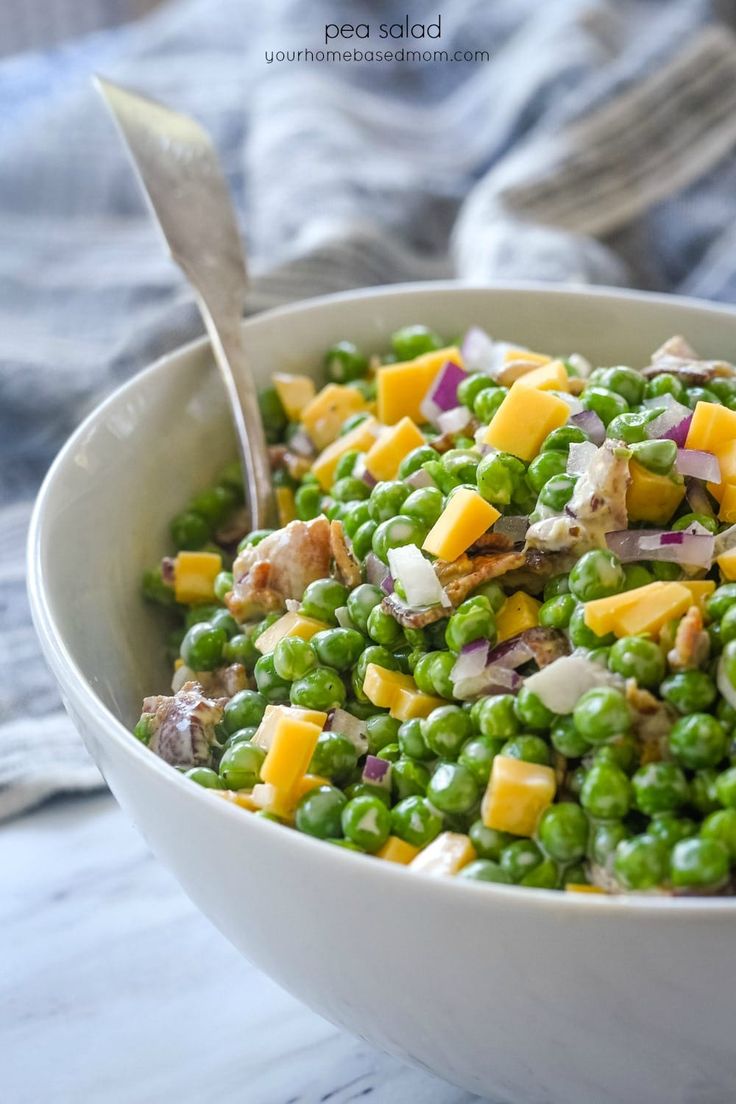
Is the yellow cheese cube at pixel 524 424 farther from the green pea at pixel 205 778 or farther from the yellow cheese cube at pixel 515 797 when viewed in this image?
the green pea at pixel 205 778

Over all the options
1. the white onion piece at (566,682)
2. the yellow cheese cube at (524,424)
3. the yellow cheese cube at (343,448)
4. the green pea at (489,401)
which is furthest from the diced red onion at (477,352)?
the white onion piece at (566,682)

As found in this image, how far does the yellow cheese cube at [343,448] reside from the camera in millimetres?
2832

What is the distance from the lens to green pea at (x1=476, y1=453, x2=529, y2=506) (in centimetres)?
227

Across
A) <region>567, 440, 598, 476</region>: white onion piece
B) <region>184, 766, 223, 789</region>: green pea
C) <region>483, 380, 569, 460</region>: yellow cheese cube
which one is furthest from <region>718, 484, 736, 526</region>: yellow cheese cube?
<region>184, 766, 223, 789</region>: green pea

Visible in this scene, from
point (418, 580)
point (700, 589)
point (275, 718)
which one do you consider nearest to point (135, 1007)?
point (275, 718)

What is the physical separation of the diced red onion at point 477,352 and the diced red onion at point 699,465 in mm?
889

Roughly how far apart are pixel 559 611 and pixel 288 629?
58 centimetres

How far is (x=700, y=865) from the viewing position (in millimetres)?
1656

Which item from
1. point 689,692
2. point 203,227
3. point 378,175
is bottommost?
point 689,692

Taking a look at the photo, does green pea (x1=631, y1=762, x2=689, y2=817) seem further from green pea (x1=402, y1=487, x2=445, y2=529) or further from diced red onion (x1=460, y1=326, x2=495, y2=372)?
diced red onion (x1=460, y1=326, x2=495, y2=372)

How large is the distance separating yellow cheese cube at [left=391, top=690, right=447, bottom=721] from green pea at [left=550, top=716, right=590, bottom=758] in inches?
11.0

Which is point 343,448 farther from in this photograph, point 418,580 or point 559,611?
point 559,611

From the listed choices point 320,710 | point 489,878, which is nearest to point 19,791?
point 320,710

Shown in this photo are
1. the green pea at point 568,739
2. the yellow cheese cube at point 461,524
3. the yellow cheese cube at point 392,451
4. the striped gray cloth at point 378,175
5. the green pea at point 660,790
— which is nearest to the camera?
the green pea at point 660,790
